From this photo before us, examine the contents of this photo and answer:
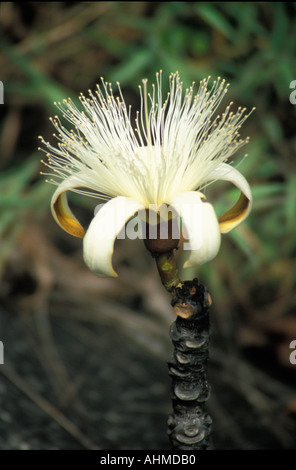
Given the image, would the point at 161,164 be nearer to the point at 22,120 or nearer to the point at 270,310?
the point at 270,310

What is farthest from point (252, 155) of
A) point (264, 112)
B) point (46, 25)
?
point (46, 25)

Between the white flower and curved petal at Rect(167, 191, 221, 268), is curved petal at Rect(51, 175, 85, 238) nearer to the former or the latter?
the white flower

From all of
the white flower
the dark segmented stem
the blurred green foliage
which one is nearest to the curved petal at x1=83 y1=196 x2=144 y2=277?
the white flower

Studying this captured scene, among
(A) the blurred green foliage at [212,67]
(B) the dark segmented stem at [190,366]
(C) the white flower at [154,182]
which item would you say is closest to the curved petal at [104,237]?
(C) the white flower at [154,182]

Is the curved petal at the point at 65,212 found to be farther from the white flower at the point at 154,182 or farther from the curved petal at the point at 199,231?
the curved petal at the point at 199,231

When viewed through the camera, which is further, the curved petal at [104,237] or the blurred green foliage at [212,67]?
the blurred green foliage at [212,67]

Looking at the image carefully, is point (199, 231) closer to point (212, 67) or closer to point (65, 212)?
point (65, 212)
